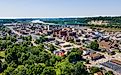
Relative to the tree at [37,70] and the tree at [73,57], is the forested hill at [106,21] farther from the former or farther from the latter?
the tree at [37,70]

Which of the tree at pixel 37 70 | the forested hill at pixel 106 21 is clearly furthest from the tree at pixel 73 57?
the forested hill at pixel 106 21

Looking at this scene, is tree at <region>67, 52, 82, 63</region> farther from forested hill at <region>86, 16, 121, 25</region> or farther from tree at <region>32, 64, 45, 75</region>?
forested hill at <region>86, 16, 121, 25</region>

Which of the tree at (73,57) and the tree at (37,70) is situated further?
the tree at (73,57)

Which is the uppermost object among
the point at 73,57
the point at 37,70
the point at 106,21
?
the point at 37,70

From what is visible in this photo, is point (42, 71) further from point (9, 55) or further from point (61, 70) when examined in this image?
point (9, 55)

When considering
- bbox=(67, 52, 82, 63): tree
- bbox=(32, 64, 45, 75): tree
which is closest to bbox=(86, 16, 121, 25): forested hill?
bbox=(67, 52, 82, 63): tree

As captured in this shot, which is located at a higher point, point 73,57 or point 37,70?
point 37,70

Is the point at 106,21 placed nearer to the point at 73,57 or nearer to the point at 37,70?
the point at 73,57

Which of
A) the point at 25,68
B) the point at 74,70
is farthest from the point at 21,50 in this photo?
the point at 74,70

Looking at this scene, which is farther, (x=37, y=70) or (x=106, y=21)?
(x=106, y=21)

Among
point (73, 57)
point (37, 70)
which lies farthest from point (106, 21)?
point (37, 70)

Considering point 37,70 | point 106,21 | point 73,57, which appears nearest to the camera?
point 37,70
